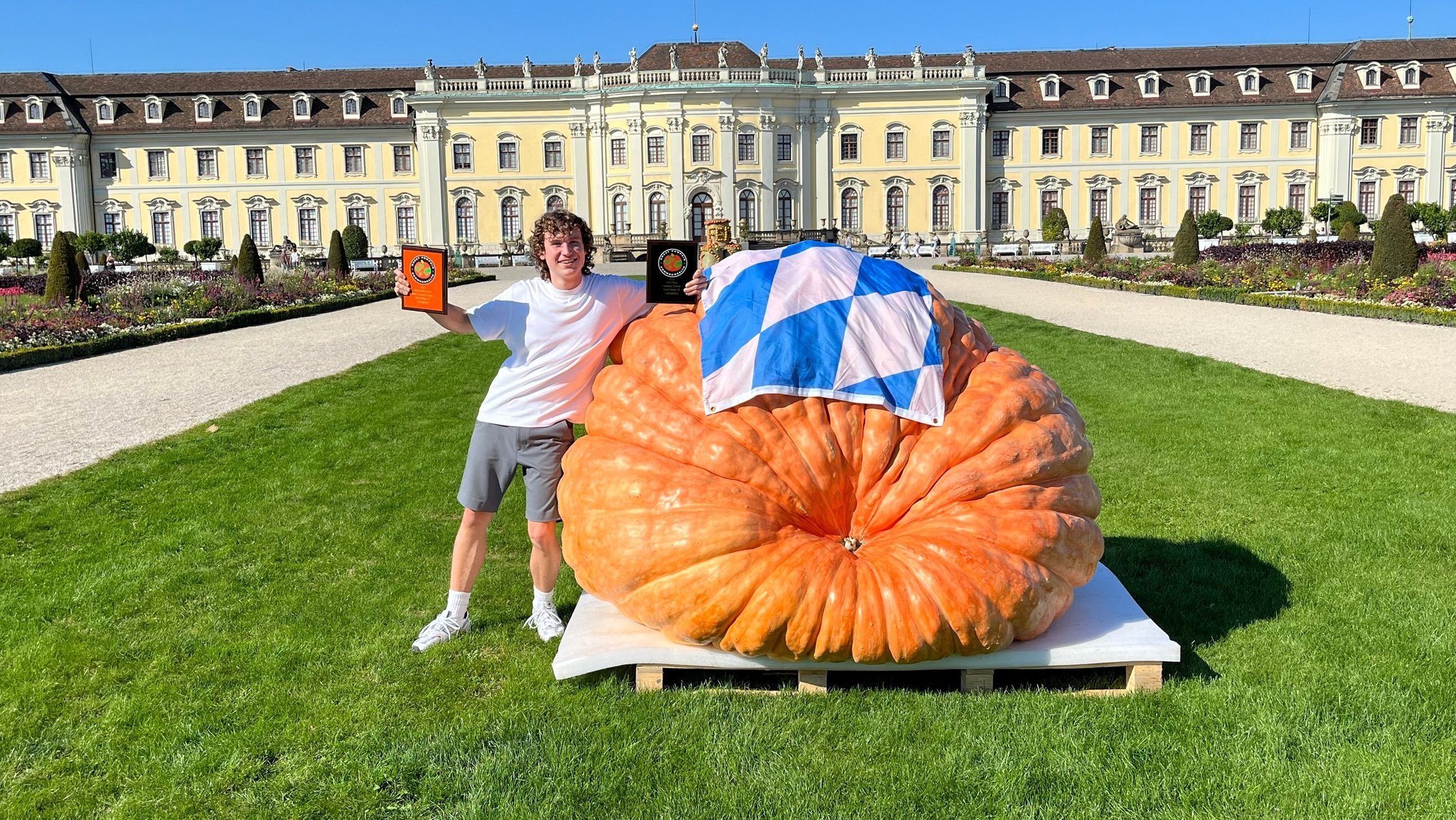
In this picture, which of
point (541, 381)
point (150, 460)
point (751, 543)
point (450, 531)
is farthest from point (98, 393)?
point (751, 543)

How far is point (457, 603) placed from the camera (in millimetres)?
3889

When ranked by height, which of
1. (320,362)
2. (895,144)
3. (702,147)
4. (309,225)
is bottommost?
(320,362)

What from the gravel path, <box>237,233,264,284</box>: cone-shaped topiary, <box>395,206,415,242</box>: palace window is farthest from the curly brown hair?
<box>395,206,415,242</box>: palace window

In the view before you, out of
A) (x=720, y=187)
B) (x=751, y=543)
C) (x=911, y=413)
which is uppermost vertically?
(x=720, y=187)

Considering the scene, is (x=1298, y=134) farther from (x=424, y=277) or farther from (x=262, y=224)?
(x=424, y=277)

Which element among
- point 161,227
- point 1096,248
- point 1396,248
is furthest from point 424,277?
point 161,227

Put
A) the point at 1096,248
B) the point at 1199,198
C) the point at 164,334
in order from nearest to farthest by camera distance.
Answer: the point at 164,334 < the point at 1096,248 < the point at 1199,198

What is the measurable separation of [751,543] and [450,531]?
2621 mm

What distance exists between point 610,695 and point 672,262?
52.2 inches

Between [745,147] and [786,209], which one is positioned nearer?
[745,147]

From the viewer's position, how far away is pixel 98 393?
9953 mm

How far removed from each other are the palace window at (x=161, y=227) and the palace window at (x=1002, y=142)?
34.7 metres

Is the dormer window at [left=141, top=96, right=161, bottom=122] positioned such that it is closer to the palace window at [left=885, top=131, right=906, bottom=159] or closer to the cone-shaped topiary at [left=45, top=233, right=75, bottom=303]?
the palace window at [left=885, top=131, right=906, bottom=159]

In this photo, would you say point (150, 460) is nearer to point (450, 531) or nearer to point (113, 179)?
point (450, 531)
